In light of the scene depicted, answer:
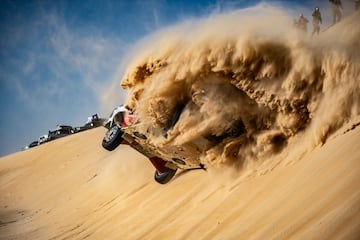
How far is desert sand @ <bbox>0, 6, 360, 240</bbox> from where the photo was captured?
2.89 metres

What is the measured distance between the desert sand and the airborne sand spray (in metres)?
0.01

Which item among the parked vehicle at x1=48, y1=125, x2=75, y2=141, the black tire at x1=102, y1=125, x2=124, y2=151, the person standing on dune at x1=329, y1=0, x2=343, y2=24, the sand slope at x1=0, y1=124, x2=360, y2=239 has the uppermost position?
the parked vehicle at x1=48, y1=125, x2=75, y2=141

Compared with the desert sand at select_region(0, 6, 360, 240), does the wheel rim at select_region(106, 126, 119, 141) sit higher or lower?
higher

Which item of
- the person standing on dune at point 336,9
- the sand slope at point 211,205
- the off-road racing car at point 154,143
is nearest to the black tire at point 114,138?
the off-road racing car at point 154,143

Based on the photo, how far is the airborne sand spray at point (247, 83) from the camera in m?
4.03

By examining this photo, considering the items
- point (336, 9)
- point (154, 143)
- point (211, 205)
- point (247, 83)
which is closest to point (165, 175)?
point (154, 143)

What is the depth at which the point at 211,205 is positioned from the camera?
14.6ft

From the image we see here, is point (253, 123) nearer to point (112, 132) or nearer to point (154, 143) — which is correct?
point (154, 143)

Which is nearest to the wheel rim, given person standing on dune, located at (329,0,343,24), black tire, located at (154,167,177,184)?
black tire, located at (154,167,177,184)

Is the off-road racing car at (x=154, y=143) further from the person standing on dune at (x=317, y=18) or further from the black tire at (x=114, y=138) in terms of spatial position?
the person standing on dune at (x=317, y=18)

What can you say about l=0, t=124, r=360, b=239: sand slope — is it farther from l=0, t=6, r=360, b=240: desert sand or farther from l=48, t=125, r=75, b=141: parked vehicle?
l=48, t=125, r=75, b=141: parked vehicle

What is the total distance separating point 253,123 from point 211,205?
1254 mm

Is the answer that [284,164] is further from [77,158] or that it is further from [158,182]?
[77,158]

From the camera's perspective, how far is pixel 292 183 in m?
3.29
